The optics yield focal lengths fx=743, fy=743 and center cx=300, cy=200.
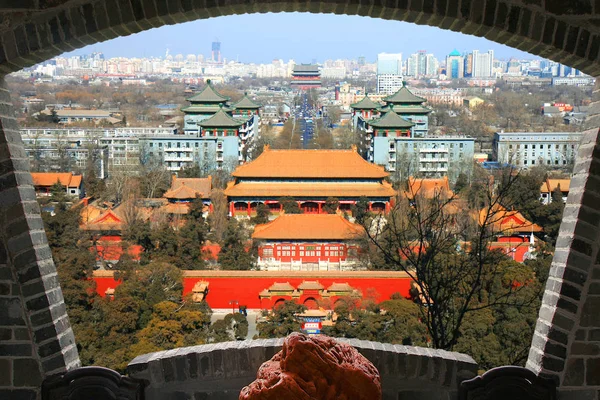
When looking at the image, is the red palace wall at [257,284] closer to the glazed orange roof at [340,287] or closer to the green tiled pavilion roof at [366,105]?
the glazed orange roof at [340,287]

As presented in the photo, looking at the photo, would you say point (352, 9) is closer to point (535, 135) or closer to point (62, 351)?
point (62, 351)

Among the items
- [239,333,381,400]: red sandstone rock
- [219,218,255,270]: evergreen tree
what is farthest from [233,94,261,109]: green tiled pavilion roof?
[239,333,381,400]: red sandstone rock

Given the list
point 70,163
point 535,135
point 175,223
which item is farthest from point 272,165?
point 535,135

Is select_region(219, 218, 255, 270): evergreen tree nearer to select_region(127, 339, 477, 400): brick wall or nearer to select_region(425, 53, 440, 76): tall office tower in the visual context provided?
select_region(127, 339, 477, 400): brick wall

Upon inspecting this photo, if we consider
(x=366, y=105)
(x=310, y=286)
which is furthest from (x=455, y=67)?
(x=310, y=286)

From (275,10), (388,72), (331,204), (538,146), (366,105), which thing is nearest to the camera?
(275,10)

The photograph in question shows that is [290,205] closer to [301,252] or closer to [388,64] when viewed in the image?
[301,252]
